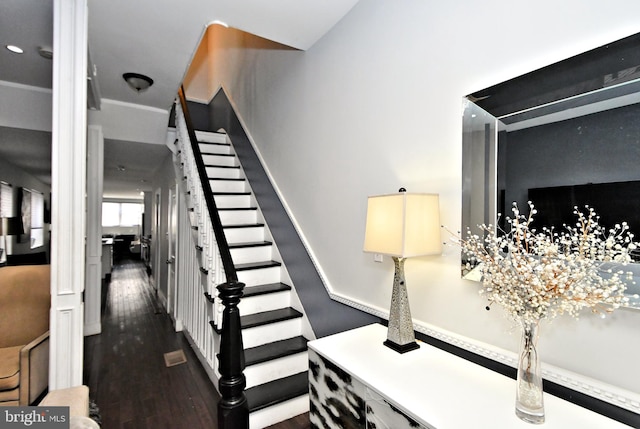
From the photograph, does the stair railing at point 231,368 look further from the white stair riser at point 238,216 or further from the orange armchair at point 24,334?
the white stair riser at point 238,216

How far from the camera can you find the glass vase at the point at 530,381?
3.49 feet

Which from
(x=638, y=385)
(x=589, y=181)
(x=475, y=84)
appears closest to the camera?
(x=638, y=385)

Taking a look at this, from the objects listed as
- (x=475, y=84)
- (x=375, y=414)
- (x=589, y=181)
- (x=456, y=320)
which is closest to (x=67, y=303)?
(x=375, y=414)

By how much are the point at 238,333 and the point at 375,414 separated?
3.56ft

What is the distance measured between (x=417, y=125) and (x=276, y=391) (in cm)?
209

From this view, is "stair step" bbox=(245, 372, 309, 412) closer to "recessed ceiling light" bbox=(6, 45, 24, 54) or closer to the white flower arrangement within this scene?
the white flower arrangement

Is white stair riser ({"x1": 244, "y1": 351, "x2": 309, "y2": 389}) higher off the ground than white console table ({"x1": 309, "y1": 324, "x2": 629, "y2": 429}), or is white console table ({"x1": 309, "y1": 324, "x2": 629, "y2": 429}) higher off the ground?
white console table ({"x1": 309, "y1": 324, "x2": 629, "y2": 429})

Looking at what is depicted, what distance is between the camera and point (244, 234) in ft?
12.4

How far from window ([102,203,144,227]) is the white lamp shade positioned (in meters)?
16.6

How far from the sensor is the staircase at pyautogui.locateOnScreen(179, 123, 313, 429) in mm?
2432

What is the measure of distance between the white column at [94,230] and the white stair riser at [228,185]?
4.77 ft

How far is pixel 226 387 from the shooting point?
203 centimetres

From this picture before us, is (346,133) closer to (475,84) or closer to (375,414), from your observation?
(475,84)

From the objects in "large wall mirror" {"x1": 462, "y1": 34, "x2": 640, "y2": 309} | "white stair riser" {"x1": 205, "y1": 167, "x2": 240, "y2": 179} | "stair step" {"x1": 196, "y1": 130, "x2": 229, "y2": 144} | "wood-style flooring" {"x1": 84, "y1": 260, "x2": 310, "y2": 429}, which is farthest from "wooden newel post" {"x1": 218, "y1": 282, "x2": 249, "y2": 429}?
"stair step" {"x1": 196, "y1": 130, "x2": 229, "y2": 144}
